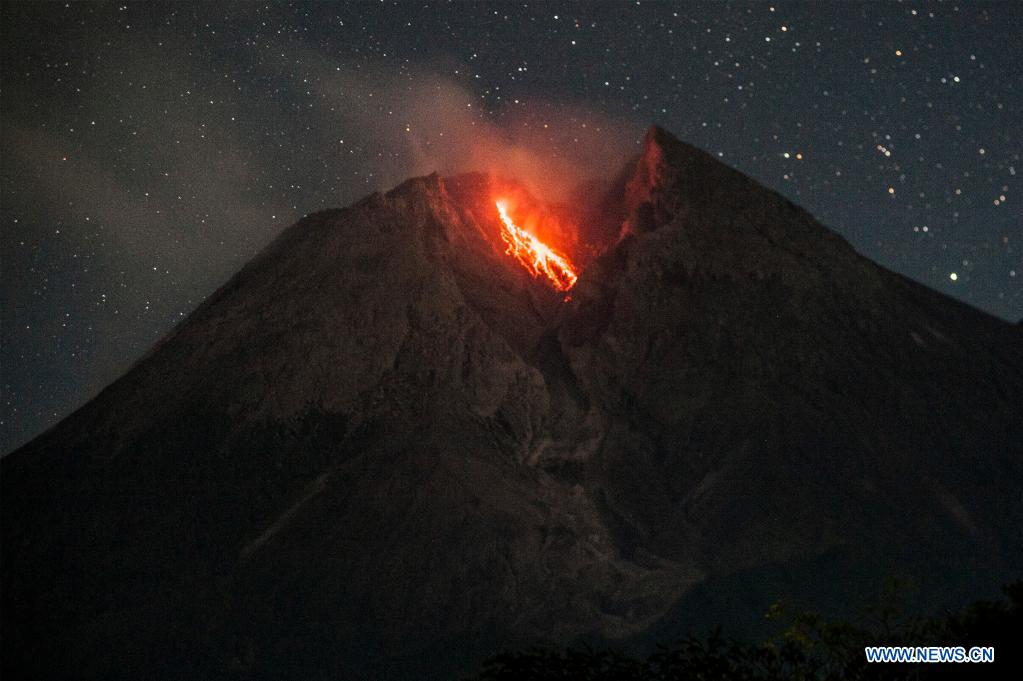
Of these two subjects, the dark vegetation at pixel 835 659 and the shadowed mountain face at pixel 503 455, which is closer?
the dark vegetation at pixel 835 659

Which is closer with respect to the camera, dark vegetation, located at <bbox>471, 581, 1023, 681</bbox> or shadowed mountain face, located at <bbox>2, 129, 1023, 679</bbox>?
dark vegetation, located at <bbox>471, 581, 1023, 681</bbox>

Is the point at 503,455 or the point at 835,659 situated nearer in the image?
the point at 835,659

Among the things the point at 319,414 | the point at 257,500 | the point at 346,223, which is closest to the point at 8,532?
the point at 257,500

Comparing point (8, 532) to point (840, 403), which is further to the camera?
point (840, 403)

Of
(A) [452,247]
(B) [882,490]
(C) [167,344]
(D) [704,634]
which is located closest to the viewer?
(D) [704,634]

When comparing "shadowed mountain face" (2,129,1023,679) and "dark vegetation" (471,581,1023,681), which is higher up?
"shadowed mountain face" (2,129,1023,679)

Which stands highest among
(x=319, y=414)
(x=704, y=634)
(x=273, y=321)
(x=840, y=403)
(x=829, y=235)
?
(x=829, y=235)

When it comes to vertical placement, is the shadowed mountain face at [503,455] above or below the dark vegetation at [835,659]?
above

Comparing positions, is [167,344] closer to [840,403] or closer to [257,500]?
[257,500]
